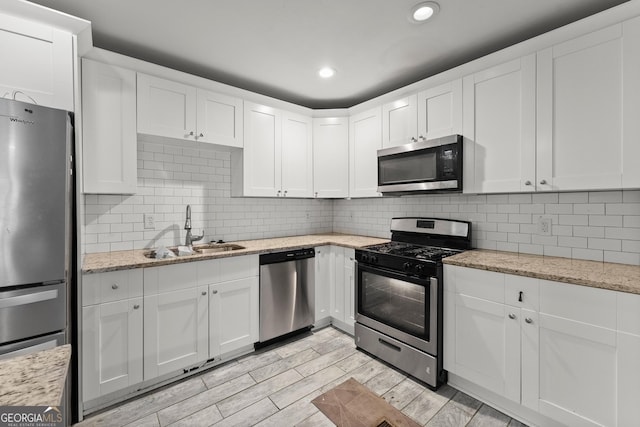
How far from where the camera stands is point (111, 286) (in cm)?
193

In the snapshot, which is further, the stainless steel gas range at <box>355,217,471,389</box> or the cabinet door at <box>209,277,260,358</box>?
the cabinet door at <box>209,277,260,358</box>

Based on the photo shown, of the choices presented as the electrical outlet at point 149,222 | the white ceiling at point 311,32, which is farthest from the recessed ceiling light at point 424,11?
the electrical outlet at point 149,222

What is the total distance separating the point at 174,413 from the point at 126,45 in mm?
2730

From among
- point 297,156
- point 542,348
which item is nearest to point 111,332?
point 297,156

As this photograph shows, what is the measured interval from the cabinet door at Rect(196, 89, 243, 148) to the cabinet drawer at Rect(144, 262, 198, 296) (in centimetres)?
116

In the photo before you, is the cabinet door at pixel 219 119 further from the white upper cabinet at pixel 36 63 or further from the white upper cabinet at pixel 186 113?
the white upper cabinet at pixel 36 63

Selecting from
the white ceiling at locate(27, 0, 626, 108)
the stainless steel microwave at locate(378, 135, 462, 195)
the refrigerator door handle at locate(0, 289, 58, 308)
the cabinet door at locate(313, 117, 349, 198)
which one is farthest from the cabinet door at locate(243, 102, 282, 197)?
the refrigerator door handle at locate(0, 289, 58, 308)

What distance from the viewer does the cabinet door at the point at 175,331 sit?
208 cm

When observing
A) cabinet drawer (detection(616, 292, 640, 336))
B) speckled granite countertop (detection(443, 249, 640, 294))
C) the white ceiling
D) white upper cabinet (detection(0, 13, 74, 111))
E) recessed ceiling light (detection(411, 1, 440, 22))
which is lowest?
cabinet drawer (detection(616, 292, 640, 336))

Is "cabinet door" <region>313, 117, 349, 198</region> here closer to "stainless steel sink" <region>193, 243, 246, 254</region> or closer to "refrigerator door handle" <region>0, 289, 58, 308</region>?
"stainless steel sink" <region>193, 243, 246, 254</region>

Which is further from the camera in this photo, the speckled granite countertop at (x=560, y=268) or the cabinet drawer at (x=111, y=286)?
the cabinet drawer at (x=111, y=286)

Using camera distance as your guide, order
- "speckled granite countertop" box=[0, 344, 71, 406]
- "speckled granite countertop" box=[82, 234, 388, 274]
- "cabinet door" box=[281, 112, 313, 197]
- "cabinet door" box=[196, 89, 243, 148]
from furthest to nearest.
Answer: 1. "cabinet door" box=[281, 112, 313, 197]
2. "cabinet door" box=[196, 89, 243, 148]
3. "speckled granite countertop" box=[82, 234, 388, 274]
4. "speckled granite countertop" box=[0, 344, 71, 406]

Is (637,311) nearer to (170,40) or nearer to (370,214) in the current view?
(370,214)

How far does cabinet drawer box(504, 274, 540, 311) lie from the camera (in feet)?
5.70
